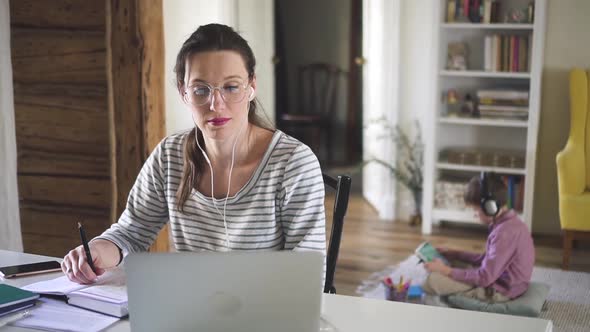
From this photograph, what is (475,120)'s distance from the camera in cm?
449

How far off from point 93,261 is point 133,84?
1253 mm

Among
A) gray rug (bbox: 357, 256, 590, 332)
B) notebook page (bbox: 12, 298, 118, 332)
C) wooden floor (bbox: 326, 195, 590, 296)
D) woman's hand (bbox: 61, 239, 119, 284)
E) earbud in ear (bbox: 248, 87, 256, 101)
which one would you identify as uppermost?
earbud in ear (bbox: 248, 87, 256, 101)

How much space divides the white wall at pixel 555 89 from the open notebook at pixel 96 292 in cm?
332

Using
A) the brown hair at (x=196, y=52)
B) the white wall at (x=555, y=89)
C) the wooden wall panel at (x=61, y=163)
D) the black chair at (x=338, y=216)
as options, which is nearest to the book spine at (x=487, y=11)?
the white wall at (x=555, y=89)

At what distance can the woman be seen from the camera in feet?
5.92

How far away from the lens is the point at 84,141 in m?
3.00

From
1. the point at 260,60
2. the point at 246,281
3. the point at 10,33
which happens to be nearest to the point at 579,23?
the point at 260,60

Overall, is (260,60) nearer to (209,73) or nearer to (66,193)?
(66,193)

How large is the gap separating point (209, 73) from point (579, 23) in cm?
318

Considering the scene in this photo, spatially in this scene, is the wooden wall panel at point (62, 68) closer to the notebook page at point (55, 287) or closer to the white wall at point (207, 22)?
the white wall at point (207, 22)

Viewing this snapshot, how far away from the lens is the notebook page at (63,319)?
1561mm

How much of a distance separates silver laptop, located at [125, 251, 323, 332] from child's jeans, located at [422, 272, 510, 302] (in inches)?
82.9

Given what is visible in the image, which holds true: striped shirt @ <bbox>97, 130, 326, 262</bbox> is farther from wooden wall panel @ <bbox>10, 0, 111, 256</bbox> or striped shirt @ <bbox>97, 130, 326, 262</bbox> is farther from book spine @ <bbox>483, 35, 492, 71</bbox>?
book spine @ <bbox>483, 35, 492, 71</bbox>

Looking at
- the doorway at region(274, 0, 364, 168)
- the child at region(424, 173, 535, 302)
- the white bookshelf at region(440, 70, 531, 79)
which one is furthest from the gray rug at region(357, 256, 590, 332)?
the doorway at region(274, 0, 364, 168)
